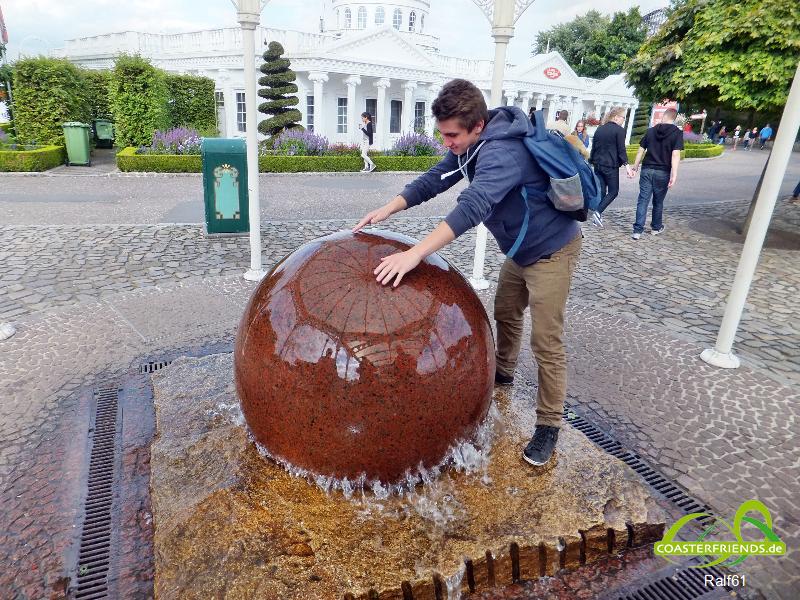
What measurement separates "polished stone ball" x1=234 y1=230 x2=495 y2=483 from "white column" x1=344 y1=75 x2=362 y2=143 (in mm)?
27943

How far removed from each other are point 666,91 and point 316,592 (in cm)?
1105

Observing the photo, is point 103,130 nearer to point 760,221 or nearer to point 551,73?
point 760,221

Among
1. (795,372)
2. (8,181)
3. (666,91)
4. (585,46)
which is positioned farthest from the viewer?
(585,46)

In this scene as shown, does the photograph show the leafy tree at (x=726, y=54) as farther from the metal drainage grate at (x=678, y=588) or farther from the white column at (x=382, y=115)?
the white column at (x=382, y=115)

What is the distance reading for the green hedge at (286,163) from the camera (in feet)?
57.2

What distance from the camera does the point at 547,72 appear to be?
127ft

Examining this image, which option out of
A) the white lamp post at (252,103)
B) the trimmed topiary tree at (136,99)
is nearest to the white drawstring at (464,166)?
the white lamp post at (252,103)

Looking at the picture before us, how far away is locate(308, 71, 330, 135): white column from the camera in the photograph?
2810 cm

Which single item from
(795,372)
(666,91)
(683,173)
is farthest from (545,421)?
(683,173)

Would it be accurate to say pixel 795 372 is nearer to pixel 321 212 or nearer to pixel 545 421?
pixel 545 421

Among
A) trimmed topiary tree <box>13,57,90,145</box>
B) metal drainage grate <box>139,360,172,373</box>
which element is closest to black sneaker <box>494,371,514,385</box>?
metal drainage grate <box>139,360,172,373</box>

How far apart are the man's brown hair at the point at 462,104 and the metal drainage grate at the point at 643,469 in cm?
265

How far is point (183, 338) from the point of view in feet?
19.2

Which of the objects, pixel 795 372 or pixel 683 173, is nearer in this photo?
pixel 795 372
